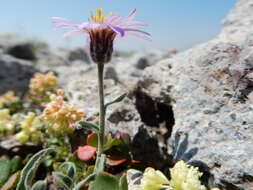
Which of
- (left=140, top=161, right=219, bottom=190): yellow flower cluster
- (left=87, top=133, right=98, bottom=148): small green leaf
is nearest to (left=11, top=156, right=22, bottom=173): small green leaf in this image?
(left=87, top=133, right=98, bottom=148): small green leaf

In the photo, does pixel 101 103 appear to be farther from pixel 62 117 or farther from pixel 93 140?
pixel 62 117

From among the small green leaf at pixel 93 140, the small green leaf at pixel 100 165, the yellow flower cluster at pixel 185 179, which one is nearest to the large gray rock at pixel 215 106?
the yellow flower cluster at pixel 185 179

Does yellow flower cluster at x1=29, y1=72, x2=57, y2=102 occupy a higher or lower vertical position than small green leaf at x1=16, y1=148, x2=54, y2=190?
higher

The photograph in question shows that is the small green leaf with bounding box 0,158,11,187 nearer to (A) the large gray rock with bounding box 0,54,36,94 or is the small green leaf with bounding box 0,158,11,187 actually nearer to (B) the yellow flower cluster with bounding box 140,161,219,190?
(B) the yellow flower cluster with bounding box 140,161,219,190

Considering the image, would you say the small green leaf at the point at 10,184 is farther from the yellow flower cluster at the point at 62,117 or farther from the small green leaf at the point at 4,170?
the yellow flower cluster at the point at 62,117

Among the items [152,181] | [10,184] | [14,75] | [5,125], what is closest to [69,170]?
[10,184]

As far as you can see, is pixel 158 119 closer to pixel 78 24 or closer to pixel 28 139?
pixel 28 139

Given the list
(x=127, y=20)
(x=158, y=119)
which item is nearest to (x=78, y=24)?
(x=127, y=20)
